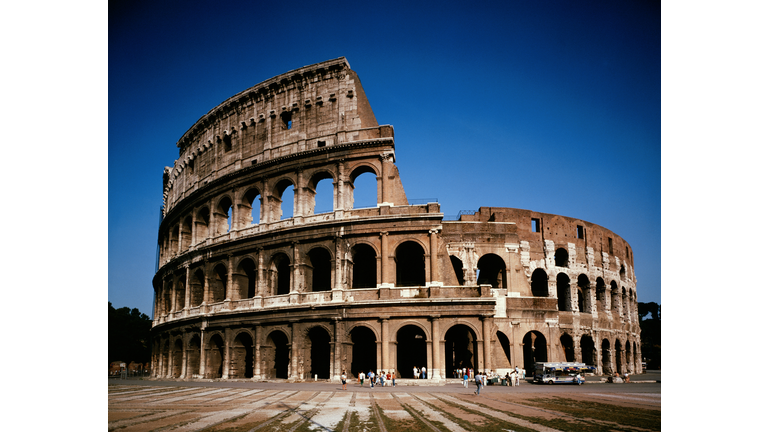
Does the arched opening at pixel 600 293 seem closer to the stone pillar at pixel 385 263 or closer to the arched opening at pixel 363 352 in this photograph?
the arched opening at pixel 363 352

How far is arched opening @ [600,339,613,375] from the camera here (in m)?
31.6

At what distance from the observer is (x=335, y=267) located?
23.1 metres

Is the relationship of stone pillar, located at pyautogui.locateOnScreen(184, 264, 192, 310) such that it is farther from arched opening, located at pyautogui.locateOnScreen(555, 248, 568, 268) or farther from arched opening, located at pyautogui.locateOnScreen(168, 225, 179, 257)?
arched opening, located at pyautogui.locateOnScreen(555, 248, 568, 268)

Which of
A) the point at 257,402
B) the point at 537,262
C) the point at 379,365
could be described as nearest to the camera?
the point at 257,402

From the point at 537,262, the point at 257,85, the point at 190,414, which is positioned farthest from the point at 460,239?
the point at 190,414

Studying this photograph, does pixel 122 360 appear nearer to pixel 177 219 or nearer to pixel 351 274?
pixel 177 219

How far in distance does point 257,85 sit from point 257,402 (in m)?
19.2

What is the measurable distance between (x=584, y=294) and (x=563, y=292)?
6.11ft

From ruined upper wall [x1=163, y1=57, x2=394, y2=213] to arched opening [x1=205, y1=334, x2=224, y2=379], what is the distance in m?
9.49

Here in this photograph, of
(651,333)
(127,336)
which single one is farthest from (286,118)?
(651,333)

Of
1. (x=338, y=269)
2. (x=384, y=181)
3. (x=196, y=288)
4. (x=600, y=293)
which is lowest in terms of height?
(x=600, y=293)

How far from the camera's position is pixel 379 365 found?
21.7m

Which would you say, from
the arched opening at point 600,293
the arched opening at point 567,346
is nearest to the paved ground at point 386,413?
the arched opening at point 567,346

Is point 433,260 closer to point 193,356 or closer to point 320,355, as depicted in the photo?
point 320,355
